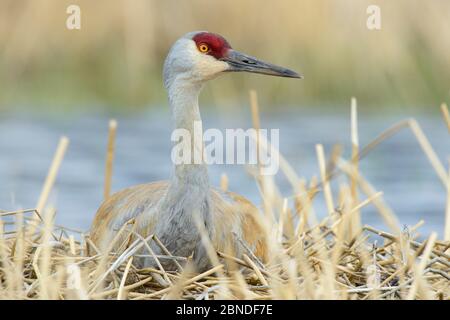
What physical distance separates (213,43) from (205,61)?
13cm

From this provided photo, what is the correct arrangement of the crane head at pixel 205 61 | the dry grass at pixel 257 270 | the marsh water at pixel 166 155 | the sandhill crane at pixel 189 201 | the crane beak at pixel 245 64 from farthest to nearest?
the marsh water at pixel 166 155
the crane beak at pixel 245 64
the crane head at pixel 205 61
the sandhill crane at pixel 189 201
the dry grass at pixel 257 270

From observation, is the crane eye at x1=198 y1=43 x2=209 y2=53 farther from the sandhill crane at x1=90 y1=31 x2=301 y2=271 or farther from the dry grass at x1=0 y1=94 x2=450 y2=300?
the dry grass at x1=0 y1=94 x2=450 y2=300

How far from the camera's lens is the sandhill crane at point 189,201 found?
4828 mm

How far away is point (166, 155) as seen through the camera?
11.9 m

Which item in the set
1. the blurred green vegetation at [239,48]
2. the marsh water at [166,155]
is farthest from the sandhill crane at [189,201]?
the blurred green vegetation at [239,48]

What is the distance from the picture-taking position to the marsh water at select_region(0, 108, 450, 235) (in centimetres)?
1019

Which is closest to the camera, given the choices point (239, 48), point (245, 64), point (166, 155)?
point (245, 64)

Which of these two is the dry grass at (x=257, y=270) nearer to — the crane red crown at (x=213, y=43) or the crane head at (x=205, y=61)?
the crane head at (x=205, y=61)

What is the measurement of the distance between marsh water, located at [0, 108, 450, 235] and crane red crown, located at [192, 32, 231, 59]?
426 centimetres

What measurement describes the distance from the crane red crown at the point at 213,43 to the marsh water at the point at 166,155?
4262 mm

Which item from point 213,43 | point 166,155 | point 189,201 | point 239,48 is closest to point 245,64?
point 213,43

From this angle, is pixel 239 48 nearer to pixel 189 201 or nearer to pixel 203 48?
pixel 203 48

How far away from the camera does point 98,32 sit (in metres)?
12.3
